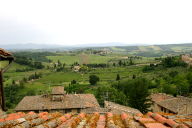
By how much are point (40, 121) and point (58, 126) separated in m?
0.67

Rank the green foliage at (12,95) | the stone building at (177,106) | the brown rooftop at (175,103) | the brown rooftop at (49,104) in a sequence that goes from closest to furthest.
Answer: the stone building at (177,106) < the brown rooftop at (175,103) < the brown rooftop at (49,104) < the green foliage at (12,95)

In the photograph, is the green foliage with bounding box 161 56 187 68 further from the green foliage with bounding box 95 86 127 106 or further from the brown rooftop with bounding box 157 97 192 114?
the brown rooftop with bounding box 157 97 192 114

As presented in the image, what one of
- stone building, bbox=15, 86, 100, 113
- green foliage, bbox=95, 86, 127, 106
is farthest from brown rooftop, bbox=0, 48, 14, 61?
green foliage, bbox=95, 86, 127, 106

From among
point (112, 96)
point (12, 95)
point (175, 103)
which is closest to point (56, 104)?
point (112, 96)

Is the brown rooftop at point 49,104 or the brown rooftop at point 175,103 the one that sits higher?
the brown rooftop at point 175,103

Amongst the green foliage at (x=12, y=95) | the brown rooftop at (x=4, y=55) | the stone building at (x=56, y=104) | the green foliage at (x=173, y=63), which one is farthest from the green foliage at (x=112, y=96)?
the green foliage at (x=173, y=63)

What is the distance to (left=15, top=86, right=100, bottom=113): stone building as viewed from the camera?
99.2 feet

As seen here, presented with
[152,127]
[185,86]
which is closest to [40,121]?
[152,127]

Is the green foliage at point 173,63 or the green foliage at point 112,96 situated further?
the green foliage at point 173,63

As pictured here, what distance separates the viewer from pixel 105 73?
295ft

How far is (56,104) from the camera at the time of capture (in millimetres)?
31312

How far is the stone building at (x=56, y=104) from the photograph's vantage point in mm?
30234

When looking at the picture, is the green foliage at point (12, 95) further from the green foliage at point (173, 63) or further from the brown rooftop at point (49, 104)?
the green foliage at point (173, 63)

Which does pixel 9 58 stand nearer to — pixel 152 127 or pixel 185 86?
pixel 152 127
